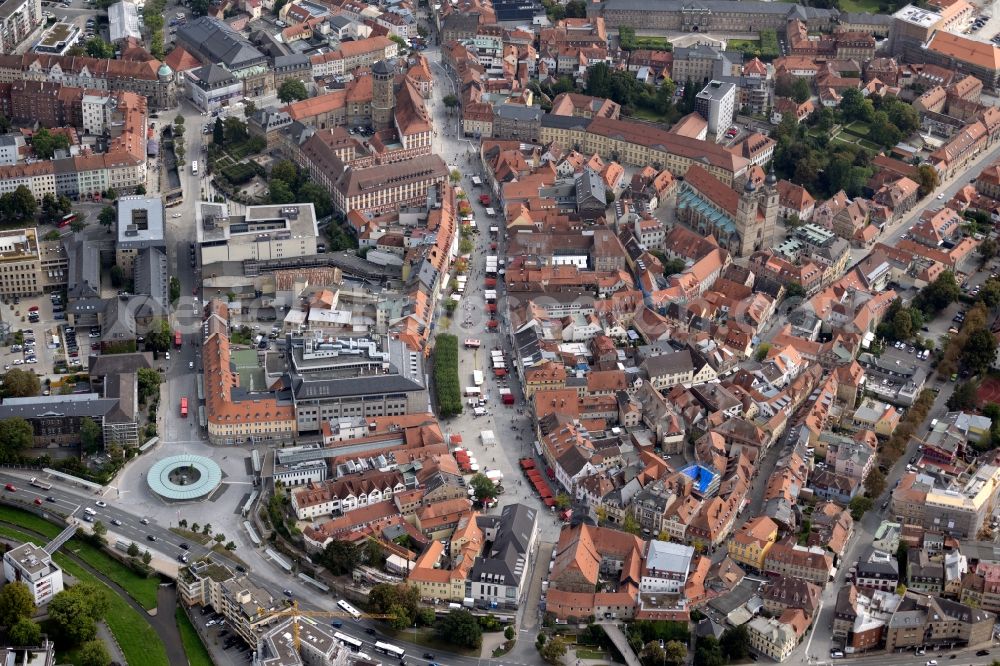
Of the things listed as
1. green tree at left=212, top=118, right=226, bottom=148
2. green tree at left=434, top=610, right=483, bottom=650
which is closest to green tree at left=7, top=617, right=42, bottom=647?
green tree at left=434, top=610, right=483, bottom=650

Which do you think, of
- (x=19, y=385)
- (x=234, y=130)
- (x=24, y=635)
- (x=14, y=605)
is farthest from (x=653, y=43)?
(x=24, y=635)

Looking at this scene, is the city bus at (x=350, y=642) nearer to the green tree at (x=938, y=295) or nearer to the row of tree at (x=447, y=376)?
the row of tree at (x=447, y=376)

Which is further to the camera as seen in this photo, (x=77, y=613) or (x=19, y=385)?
(x=19, y=385)

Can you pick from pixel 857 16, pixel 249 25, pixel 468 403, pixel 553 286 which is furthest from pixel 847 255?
pixel 249 25

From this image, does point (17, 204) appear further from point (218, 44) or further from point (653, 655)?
point (653, 655)

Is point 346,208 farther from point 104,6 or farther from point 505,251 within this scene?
point 104,6

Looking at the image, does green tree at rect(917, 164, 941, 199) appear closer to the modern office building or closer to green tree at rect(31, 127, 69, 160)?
the modern office building

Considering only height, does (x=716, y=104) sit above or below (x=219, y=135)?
above
